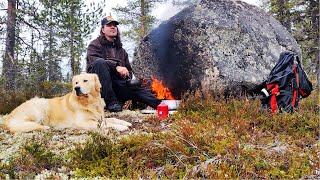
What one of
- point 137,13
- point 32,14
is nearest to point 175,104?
point 32,14

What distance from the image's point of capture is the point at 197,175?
3141 millimetres

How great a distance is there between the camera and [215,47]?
8430 mm

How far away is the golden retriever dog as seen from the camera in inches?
225

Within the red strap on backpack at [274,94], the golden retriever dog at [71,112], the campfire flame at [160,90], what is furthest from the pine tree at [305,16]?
the golden retriever dog at [71,112]

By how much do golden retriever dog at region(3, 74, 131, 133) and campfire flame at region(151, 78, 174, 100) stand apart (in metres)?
3.25

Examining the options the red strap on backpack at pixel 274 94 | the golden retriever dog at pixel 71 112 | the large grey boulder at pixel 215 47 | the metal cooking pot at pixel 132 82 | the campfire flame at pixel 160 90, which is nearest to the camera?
the golden retriever dog at pixel 71 112

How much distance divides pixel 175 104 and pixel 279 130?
2768mm

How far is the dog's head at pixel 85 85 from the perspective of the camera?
5.79 metres

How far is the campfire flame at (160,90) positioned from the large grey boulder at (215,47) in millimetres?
142

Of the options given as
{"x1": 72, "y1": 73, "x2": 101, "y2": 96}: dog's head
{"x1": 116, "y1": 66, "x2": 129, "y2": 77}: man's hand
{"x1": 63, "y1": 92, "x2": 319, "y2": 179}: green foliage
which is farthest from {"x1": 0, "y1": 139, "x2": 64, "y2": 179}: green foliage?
{"x1": 116, "y1": 66, "x2": 129, "y2": 77}: man's hand

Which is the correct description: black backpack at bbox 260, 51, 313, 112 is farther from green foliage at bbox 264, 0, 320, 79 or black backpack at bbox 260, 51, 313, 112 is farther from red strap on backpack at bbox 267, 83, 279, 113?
green foliage at bbox 264, 0, 320, 79

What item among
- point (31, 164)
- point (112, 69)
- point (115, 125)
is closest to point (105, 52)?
point (112, 69)

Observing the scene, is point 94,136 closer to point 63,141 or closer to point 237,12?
point 63,141

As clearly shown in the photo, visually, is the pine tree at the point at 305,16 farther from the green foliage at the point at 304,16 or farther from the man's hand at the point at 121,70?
the man's hand at the point at 121,70
